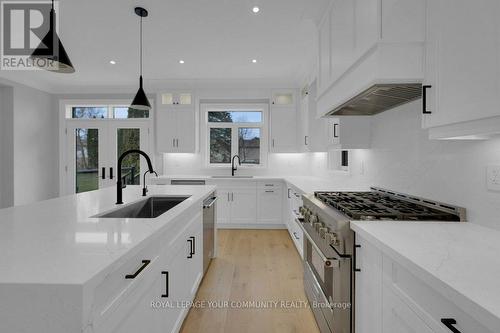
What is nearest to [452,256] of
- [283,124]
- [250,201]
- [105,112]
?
[250,201]

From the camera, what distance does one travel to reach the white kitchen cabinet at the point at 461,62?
935mm

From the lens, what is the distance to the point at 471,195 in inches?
54.7

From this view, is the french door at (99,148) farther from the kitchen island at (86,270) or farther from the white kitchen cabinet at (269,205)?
the kitchen island at (86,270)

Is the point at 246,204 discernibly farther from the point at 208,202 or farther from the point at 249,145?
the point at 208,202

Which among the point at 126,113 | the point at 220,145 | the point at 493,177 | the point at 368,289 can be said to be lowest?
the point at 368,289

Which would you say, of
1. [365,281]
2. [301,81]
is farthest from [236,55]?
[365,281]

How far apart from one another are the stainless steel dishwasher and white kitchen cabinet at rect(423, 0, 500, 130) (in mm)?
2093

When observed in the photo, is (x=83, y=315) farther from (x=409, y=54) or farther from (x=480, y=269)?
(x=409, y=54)

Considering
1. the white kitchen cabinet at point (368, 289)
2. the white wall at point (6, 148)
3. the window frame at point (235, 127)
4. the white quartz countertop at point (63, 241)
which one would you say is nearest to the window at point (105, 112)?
the white wall at point (6, 148)

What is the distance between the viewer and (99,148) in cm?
573

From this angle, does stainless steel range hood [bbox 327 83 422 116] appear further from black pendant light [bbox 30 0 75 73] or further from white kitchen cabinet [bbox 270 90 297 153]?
white kitchen cabinet [bbox 270 90 297 153]

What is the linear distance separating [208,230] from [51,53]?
2.06 meters

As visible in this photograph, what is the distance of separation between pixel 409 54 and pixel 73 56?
4.59 metres

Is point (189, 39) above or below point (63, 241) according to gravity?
above
